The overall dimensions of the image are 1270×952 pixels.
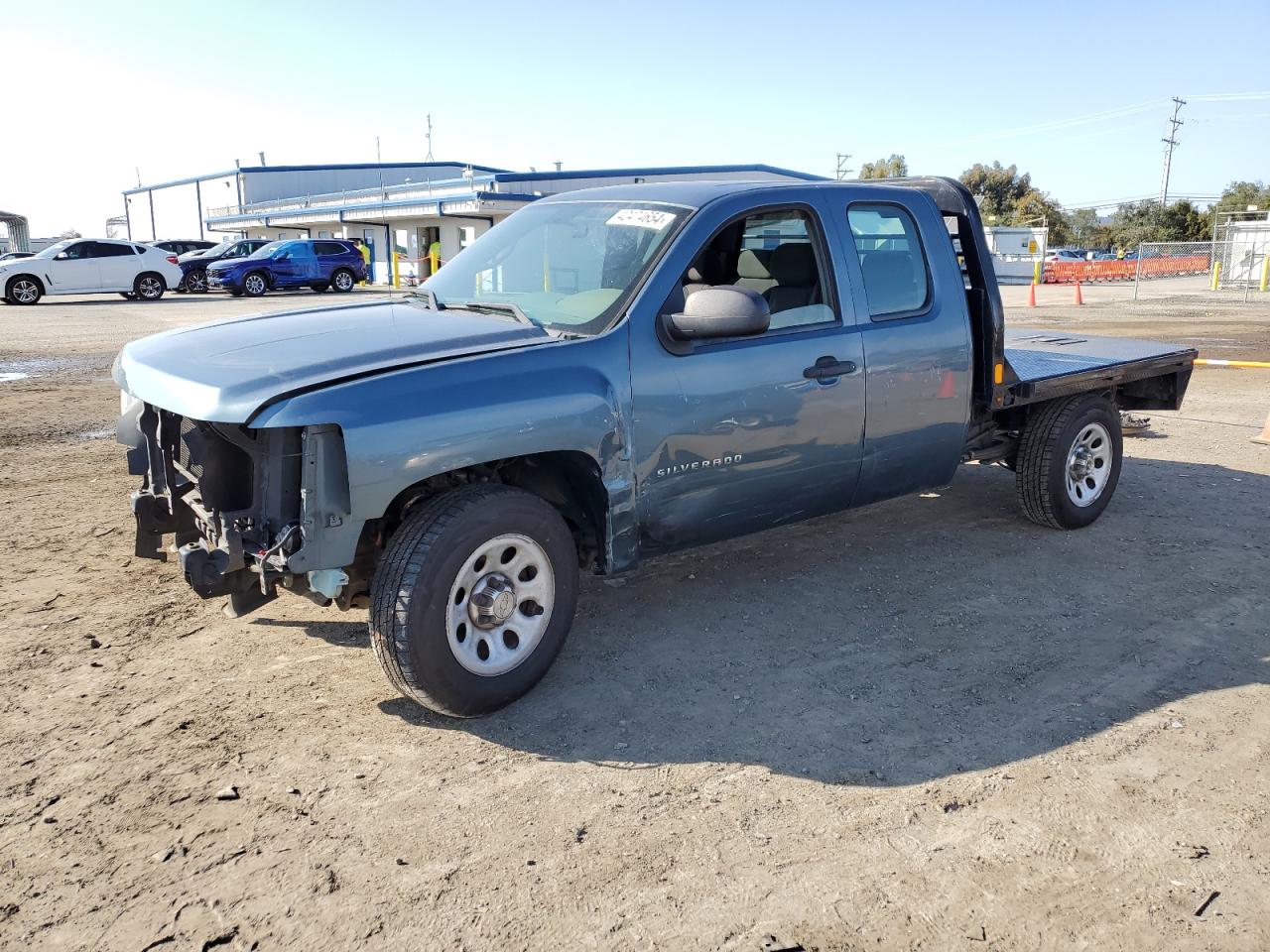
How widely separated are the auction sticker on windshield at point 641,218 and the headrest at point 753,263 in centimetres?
61

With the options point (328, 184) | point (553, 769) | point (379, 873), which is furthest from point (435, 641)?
point (328, 184)

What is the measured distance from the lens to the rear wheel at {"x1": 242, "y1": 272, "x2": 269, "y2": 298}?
97.4ft

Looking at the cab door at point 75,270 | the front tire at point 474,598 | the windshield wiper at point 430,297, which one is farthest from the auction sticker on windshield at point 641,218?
the cab door at point 75,270

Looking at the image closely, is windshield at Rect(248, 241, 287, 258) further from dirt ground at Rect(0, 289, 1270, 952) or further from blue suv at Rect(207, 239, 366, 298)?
dirt ground at Rect(0, 289, 1270, 952)

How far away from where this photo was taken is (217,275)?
96.2ft

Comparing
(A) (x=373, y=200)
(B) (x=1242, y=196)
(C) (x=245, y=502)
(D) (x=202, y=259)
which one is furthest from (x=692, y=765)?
(B) (x=1242, y=196)

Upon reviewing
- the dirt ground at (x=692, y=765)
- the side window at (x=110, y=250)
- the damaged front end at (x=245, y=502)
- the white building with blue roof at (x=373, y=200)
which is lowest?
the dirt ground at (x=692, y=765)

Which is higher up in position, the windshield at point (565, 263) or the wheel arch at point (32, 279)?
the windshield at point (565, 263)

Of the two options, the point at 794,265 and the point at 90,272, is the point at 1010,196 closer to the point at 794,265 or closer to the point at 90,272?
the point at 90,272

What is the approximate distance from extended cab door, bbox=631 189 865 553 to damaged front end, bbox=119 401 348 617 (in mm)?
1255

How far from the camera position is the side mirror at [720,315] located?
13.0 ft

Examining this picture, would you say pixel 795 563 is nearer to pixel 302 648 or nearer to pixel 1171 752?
pixel 1171 752

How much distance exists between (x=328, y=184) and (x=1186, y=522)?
215 ft

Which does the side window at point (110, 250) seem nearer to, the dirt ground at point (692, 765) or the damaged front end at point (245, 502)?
the dirt ground at point (692, 765)
